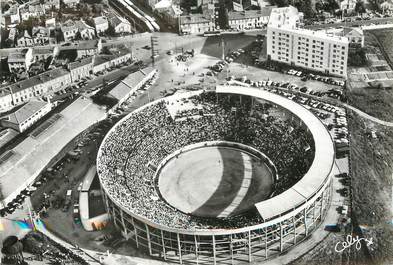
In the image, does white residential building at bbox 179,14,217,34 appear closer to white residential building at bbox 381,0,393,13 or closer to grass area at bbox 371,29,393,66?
grass area at bbox 371,29,393,66

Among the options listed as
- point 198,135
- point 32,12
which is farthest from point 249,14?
point 32,12

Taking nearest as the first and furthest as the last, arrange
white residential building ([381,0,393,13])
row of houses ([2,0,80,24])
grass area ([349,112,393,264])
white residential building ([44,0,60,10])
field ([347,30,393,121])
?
grass area ([349,112,393,264])
field ([347,30,393,121])
white residential building ([381,0,393,13])
row of houses ([2,0,80,24])
white residential building ([44,0,60,10])

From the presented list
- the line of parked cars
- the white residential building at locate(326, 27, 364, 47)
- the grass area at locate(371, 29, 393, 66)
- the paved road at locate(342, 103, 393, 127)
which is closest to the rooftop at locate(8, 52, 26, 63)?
the line of parked cars

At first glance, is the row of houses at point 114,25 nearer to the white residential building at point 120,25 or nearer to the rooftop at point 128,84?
the white residential building at point 120,25
